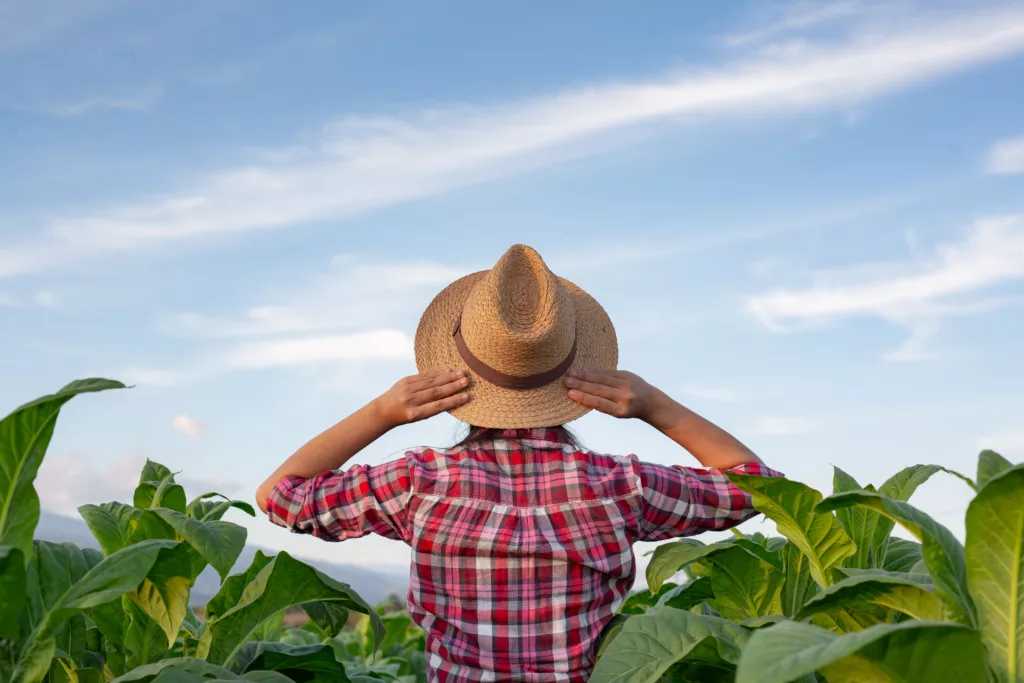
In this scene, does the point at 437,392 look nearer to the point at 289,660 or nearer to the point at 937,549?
the point at 289,660

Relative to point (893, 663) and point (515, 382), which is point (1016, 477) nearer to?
point (893, 663)

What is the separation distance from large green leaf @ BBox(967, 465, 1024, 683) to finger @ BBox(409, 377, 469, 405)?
146cm

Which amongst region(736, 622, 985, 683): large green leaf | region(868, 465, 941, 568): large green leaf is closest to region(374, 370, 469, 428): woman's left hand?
region(868, 465, 941, 568): large green leaf

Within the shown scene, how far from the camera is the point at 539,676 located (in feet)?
8.30

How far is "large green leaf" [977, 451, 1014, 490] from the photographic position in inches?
78.0

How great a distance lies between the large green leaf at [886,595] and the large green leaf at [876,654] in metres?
0.11

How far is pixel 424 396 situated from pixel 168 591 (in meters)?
0.93

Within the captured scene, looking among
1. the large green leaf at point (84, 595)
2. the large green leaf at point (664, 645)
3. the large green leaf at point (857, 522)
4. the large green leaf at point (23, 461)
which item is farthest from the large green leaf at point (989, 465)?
the large green leaf at point (23, 461)

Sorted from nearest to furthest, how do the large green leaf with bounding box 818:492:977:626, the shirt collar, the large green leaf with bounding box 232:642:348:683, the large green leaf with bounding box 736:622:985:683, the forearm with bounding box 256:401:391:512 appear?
the large green leaf with bounding box 736:622:985:683 → the large green leaf with bounding box 818:492:977:626 → the large green leaf with bounding box 232:642:348:683 → the shirt collar → the forearm with bounding box 256:401:391:512

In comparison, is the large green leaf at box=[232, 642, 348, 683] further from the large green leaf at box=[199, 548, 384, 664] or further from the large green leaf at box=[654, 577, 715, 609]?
the large green leaf at box=[654, 577, 715, 609]

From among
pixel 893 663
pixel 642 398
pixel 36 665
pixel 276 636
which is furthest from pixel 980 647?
pixel 276 636

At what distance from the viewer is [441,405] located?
2846 millimetres

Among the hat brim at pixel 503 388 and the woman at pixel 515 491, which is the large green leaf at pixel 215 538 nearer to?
the woman at pixel 515 491

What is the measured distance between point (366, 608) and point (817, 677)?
0.94 metres
